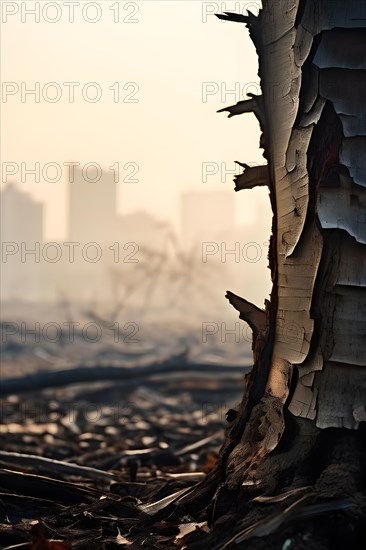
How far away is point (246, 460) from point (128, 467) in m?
2.12

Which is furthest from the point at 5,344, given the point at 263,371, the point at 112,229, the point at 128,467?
the point at 112,229

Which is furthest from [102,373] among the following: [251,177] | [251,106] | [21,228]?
[21,228]

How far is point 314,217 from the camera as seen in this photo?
8.65 feet

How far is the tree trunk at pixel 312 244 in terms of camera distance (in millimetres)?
2547

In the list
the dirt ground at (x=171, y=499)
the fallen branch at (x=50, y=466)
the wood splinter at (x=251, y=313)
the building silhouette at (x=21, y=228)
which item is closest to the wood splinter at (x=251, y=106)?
the wood splinter at (x=251, y=313)

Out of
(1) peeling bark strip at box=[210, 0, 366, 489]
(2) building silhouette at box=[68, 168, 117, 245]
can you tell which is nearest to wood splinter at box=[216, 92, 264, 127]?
(1) peeling bark strip at box=[210, 0, 366, 489]

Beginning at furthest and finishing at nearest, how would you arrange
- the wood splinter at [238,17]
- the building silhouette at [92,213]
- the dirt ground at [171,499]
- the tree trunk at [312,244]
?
the building silhouette at [92,213]
the wood splinter at [238,17]
the tree trunk at [312,244]
the dirt ground at [171,499]

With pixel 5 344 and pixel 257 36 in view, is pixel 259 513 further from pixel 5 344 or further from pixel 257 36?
pixel 5 344

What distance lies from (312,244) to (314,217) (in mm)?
91

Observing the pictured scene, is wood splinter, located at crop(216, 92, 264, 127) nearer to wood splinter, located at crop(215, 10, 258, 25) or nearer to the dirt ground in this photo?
wood splinter, located at crop(215, 10, 258, 25)

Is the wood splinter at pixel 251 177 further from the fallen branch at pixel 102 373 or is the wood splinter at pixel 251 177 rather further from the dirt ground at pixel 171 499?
the fallen branch at pixel 102 373

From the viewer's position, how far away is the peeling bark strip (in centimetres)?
255

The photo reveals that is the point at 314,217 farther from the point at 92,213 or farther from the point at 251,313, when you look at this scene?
the point at 92,213

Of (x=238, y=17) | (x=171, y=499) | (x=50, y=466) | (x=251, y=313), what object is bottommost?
(x=50, y=466)
